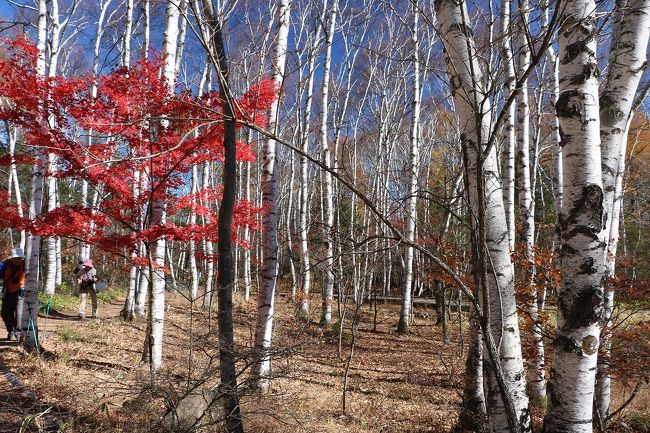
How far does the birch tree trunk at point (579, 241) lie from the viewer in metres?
2.02

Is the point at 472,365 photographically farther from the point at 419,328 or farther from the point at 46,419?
the point at 419,328

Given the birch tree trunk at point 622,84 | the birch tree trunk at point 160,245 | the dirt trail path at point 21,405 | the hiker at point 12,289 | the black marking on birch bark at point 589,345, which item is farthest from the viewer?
the hiker at point 12,289

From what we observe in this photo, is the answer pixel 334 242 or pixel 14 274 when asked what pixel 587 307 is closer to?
pixel 334 242

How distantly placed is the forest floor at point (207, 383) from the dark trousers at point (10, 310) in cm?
46

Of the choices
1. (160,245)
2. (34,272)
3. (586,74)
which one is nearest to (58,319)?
(34,272)

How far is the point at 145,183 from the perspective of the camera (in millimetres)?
6246

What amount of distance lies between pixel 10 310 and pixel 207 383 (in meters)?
3.92

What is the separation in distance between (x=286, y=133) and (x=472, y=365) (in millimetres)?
16320

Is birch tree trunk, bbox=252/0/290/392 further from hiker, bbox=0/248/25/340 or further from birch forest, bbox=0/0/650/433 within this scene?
hiker, bbox=0/248/25/340

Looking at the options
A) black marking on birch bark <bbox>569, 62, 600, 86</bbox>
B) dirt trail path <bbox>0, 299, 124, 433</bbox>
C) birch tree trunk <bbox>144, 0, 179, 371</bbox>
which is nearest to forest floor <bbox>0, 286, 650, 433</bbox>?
dirt trail path <bbox>0, 299, 124, 433</bbox>

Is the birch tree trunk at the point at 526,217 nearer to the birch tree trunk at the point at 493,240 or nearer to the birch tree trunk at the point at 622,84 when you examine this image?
the birch tree trunk at the point at 622,84

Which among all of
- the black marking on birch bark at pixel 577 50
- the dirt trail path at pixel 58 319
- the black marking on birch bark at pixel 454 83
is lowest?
the dirt trail path at pixel 58 319

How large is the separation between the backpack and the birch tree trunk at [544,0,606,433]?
7.29 metres

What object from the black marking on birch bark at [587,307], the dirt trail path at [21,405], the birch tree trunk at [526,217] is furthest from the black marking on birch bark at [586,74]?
the dirt trail path at [21,405]
